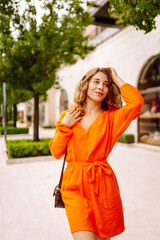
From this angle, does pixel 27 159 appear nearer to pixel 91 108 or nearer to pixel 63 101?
pixel 91 108

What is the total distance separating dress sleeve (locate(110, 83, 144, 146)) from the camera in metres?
1.85

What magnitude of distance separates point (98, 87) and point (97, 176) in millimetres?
753

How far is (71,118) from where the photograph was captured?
6.01 feet

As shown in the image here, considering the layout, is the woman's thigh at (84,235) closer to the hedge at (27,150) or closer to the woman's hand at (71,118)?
the woman's hand at (71,118)

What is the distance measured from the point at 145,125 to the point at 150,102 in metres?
1.33

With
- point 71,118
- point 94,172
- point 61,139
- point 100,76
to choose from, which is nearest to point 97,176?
point 94,172

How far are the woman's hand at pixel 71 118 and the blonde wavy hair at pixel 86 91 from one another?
10 centimetres

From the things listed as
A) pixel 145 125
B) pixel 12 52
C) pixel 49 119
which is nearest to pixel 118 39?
pixel 145 125

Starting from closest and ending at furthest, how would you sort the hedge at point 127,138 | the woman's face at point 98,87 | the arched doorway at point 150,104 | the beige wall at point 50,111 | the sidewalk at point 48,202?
the woman's face at point 98,87
the sidewalk at point 48,202
the arched doorway at point 150,104
the hedge at point 127,138
the beige wall at point 50,111

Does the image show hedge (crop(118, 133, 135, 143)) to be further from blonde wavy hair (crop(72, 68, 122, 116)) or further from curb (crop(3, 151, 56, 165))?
blonde wavy hair (crop(72, 68, 122, 116))

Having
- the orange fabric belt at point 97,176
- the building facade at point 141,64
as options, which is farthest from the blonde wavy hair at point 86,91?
the building facade at point 141,64

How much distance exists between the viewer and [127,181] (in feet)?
19.0

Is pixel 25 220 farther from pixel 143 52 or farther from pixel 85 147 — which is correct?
pixel 143 52

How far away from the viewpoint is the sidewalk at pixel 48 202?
3324 mm
